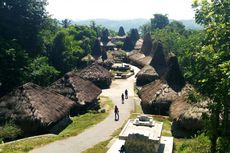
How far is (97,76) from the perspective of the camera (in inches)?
2041

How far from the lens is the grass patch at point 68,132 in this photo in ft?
→ 74.4

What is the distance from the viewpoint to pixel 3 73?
36.8 metres

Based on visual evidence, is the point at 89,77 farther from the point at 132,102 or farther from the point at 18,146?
the point at 18,146

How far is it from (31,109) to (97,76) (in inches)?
970

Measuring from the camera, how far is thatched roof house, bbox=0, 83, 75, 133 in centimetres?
2717

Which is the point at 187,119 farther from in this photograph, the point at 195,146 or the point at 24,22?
the point at 24,22

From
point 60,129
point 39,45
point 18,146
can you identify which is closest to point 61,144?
point 18,146

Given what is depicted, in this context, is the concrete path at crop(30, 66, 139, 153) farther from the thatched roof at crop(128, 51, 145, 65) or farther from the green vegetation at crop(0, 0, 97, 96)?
the thatched roof at crop(128, 51, 145, 65)

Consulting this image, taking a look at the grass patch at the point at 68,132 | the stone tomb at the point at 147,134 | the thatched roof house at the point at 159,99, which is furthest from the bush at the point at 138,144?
the thatched roof house at the point at 159,99

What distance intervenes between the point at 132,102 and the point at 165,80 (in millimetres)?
5440

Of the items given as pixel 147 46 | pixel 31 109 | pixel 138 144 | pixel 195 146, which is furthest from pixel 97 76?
pixel 147 46

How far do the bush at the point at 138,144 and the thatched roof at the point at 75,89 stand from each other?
48.6 feet

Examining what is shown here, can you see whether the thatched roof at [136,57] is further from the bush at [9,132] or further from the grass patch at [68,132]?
the bush at [9,132]

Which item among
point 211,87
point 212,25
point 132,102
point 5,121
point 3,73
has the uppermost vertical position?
point 212,25
